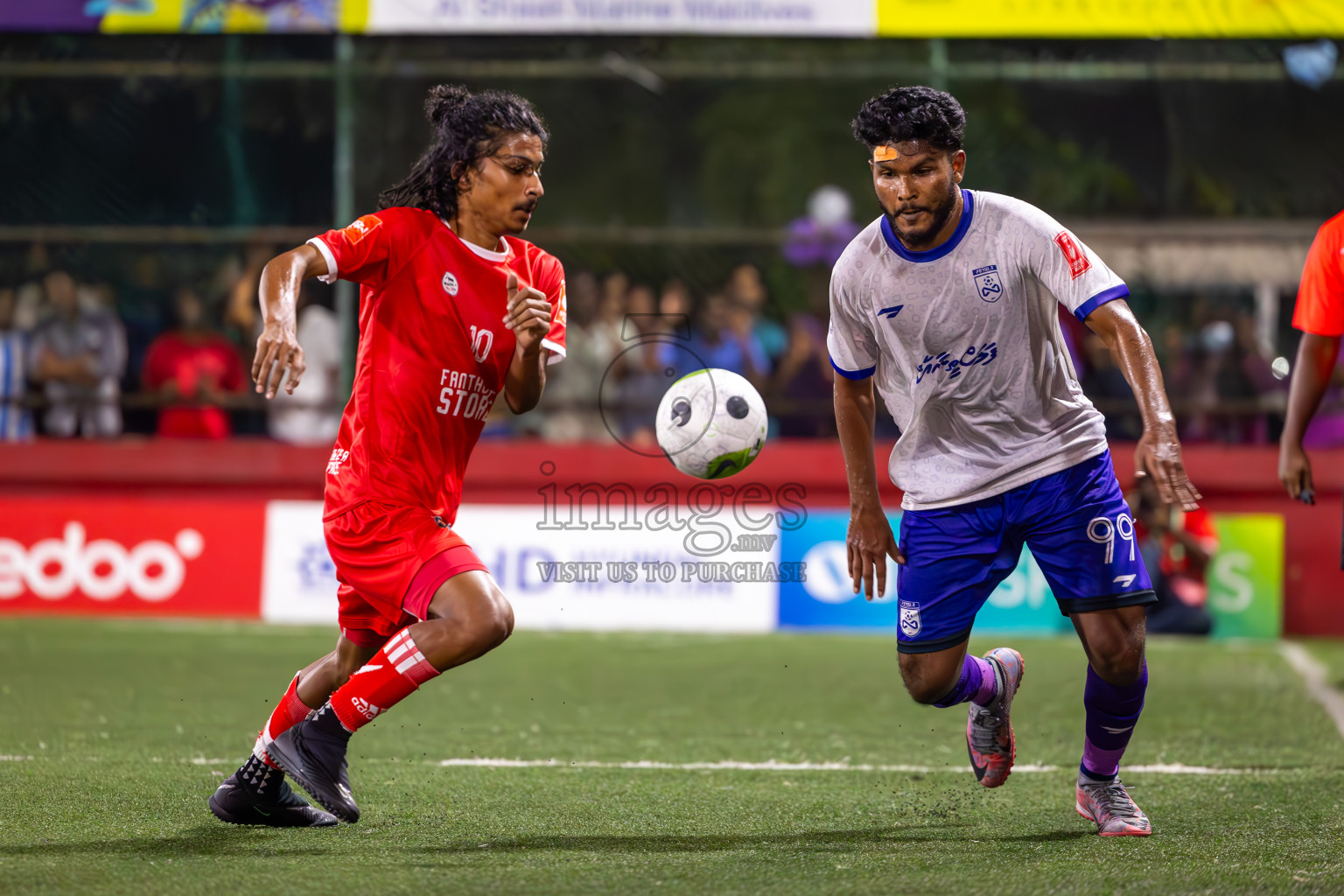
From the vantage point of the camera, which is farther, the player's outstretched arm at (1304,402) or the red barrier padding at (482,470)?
the red barrier padding at (482,470)

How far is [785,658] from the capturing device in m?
9.04

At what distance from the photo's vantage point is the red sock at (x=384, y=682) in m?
4.18

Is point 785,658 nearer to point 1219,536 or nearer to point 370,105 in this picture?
point 1219,536

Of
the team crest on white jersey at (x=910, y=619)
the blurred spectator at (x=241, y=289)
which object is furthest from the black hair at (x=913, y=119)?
the blurred spectator at (x=241, y=289)

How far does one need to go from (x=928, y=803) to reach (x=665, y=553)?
5.73 metres

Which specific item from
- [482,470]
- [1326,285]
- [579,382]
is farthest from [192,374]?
[1326,285]

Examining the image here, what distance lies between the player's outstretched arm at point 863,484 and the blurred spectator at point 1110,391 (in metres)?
7.18

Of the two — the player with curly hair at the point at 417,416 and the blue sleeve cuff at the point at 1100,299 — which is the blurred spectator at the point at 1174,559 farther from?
the player with curly hair at the point at 417,416

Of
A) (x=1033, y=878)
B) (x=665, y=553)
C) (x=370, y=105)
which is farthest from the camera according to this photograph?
(x=370, y=105)

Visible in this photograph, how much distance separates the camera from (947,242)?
4363 mm

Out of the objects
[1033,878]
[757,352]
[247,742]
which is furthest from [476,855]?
[757,352]

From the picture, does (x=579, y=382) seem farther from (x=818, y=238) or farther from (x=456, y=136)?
(x=456, y=136)

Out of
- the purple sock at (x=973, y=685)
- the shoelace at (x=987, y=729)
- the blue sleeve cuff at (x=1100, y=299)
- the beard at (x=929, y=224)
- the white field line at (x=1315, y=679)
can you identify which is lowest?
the white field line at (x=1315, y=679)

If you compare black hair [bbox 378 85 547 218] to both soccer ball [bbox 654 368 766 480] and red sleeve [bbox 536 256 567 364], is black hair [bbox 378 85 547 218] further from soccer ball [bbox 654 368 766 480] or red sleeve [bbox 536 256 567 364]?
soccer ball [bbox 654 368 766 480]
